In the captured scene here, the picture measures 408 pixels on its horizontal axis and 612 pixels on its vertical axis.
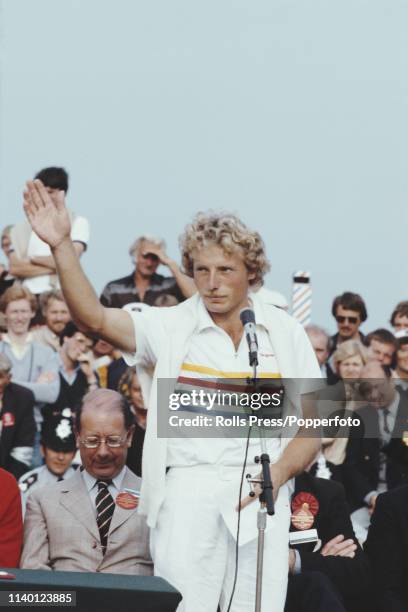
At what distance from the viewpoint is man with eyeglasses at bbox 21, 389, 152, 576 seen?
5949 mm

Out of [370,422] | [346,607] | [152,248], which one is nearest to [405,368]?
[370,422]

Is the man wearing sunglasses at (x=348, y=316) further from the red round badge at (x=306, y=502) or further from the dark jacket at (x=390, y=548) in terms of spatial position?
the dark jacket at (x=390, y=548)

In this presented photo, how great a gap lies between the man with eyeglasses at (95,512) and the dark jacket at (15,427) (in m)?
2.90

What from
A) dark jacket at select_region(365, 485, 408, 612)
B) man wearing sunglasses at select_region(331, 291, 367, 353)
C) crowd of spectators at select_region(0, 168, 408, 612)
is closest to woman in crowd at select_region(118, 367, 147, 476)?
crowd of spectators at select_region(0, 168, 408, 612)

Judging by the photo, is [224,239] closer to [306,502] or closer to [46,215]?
[46,215]

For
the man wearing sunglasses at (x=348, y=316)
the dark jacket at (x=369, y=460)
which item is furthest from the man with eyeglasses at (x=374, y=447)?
the man wearing sunglasses at (x=348, y=316)

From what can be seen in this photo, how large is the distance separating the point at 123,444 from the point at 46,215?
1.51m

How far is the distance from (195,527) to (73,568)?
1.07 meters

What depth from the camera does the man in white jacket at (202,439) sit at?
5043 millimetres

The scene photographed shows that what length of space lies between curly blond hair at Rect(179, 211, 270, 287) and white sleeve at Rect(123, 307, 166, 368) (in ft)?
0.91

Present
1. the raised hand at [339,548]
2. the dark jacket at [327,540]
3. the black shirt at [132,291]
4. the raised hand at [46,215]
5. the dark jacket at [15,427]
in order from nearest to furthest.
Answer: the raised hand at [46,215] < the dark jacket at [327,540] < the raised hand at [339,548] < the dark jacket at [15,427] < the black shirt at [132,291]

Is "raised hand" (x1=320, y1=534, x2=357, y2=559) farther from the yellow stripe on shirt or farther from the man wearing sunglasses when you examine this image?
the man wearing sunglasses

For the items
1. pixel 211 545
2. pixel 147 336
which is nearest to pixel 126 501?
pixel 211 545

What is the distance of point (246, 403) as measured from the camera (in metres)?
5.09
